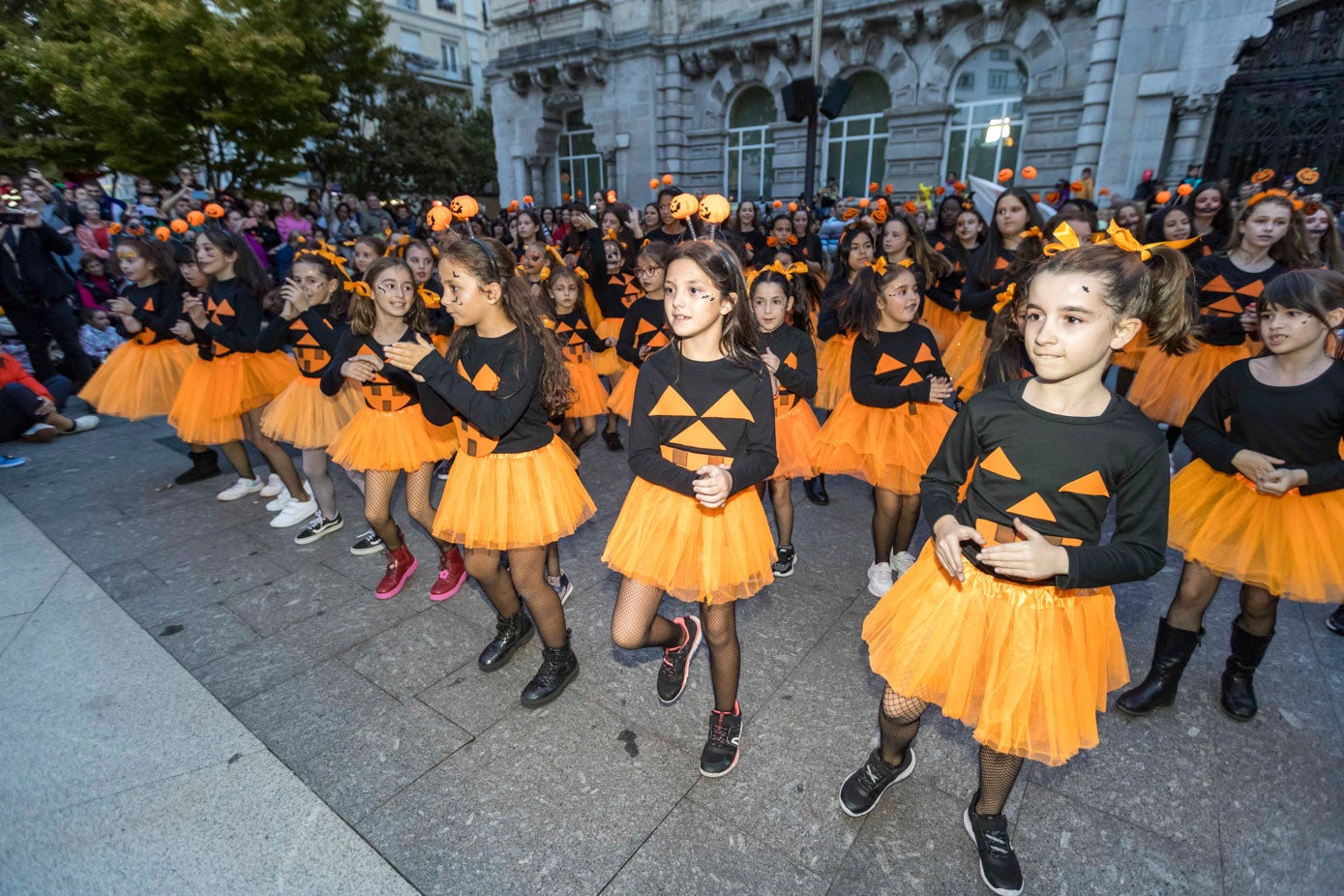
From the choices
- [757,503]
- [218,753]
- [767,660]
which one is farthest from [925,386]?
[218,753]

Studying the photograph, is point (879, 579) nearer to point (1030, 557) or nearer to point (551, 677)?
point (551, 677)

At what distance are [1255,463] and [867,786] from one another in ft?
6.31

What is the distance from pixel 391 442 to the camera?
3.59 m

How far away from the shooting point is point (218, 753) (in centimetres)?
268

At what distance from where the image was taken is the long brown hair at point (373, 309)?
3.44 m

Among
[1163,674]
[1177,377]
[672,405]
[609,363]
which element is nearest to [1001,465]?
[672,405]

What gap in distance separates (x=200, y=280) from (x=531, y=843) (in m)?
4.94

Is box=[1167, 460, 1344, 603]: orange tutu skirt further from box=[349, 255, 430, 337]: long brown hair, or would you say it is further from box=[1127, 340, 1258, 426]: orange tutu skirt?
box=[349, 255, 430, 337]: long brown hair

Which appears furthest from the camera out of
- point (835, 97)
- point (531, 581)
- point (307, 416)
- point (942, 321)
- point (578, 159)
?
point (578, 159)

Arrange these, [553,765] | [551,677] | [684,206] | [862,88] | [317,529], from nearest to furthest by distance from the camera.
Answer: [553,765] → [684,206] → [551,677] → [317,529] → [862,88]

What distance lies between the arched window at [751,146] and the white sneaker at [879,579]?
17.5 m

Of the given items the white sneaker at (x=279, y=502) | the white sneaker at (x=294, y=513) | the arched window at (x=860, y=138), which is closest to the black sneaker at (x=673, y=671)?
the white sneaker at (x=294, y=513)

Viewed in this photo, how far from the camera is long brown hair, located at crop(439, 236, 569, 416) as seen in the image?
2.71 metres

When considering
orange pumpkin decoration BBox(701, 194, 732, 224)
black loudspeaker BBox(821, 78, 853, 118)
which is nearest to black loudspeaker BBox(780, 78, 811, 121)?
black loudspeaker BBox(821, 78, 853, 118)
